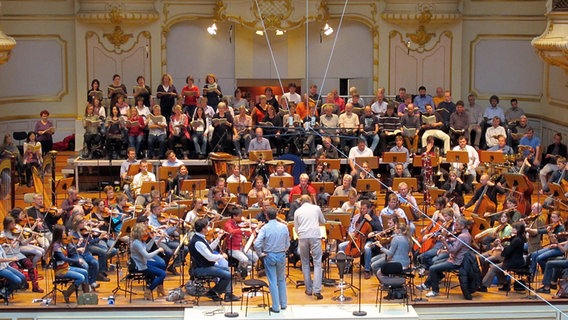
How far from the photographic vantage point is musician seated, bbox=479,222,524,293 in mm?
16547

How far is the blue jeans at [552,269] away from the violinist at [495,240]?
610mm

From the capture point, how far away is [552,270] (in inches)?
661

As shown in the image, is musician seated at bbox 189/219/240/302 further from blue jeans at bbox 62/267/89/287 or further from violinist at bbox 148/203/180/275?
blue jeans at bbox 62/267/89/287

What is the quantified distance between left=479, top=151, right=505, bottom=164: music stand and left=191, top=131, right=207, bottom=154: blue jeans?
15.6 feet

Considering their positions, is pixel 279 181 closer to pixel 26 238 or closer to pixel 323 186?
pixel 323 186

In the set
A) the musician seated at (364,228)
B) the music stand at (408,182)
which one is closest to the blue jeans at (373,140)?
the music stand at (408,182)

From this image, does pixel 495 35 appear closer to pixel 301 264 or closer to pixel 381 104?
pixel 381 104

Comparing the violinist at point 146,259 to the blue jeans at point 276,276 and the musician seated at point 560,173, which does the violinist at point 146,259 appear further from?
the musician seated at point 560,173

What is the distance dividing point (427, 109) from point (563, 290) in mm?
6907

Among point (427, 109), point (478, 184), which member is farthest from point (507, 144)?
point (478, 184)

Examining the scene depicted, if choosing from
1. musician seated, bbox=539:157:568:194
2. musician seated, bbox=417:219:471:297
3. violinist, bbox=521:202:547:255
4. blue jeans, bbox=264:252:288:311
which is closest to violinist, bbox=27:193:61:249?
blue jeans, bbox=264:252:288:311

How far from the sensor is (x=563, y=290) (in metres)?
16.5

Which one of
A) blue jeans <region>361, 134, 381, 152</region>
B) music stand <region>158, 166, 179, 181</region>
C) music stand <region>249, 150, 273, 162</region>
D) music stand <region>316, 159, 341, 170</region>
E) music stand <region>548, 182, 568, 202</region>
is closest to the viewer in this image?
music stand <region>548, 182, 568, 202</region>

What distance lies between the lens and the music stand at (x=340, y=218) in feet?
57.2
